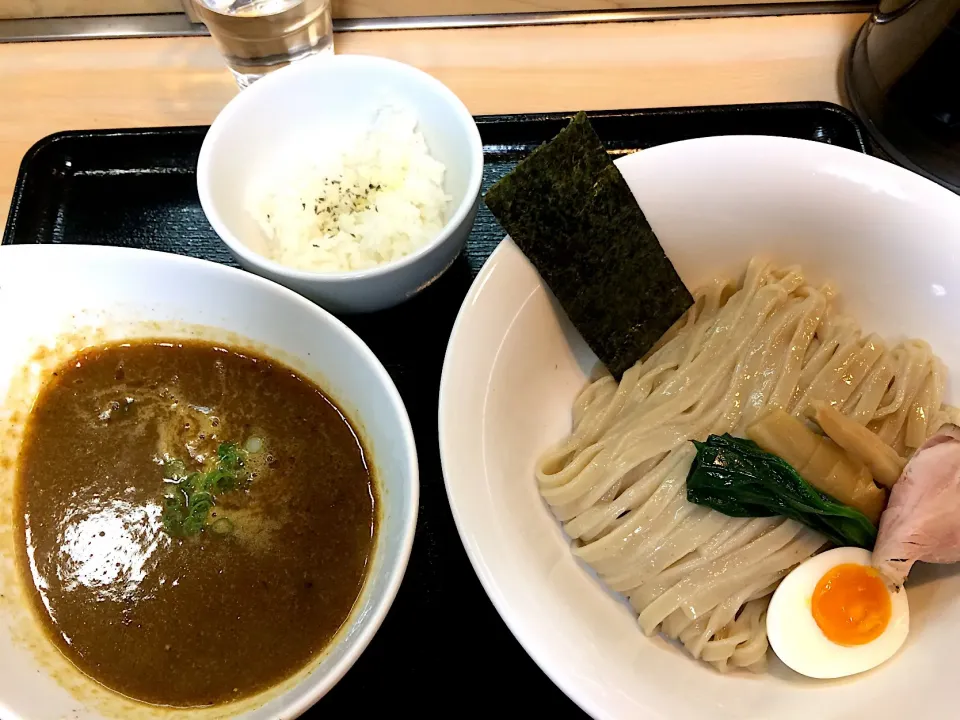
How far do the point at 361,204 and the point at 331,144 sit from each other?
0.97ft

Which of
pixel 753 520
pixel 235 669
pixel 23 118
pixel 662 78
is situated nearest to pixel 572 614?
pixel 753 520

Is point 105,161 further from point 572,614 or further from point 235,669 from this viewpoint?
point 572,614

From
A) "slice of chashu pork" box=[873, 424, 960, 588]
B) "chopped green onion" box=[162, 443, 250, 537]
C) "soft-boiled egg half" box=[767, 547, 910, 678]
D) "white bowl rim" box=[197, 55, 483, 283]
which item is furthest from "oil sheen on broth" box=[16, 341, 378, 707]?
"slice of chashu pork" box=[873, 424, 960, 588]

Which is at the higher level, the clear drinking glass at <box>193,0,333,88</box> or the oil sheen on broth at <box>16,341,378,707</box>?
the clear drinking glass at <box>193,0,333,88</box>

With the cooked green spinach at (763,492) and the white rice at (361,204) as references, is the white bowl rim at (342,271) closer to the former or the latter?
the white rice at (361,204)

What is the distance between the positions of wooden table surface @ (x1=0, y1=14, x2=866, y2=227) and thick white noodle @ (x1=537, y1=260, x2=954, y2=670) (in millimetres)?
1009

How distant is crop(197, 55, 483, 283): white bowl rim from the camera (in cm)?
163

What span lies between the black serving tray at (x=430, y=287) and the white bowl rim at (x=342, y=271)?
315 mm

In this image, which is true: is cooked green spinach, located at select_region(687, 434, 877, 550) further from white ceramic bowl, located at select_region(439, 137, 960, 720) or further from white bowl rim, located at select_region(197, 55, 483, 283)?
white bowl rim, located at select_region(197, 55, 483, 283)

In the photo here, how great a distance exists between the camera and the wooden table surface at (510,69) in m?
2.41

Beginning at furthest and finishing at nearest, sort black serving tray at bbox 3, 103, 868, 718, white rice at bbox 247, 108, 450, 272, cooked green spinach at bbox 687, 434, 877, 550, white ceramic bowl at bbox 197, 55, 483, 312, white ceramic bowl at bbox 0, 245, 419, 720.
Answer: white rice at bbox 247, 108, 450, 272
white ceramic bowl at bbox 197, 55, 483, 312
black serving tray at bbox 3, 103, 868, 718
cooked green spinach at bbox 687, 434, 877, 550
white ceramic bowl at bbox 0, 245, 419, 720

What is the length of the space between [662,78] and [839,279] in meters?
1.06

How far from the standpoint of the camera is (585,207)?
63.1 inches

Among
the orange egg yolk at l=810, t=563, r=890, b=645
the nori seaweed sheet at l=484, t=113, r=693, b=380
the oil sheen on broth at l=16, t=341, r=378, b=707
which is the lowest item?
the oil sheen on broth at l=16, t=341, r=378, b=707
